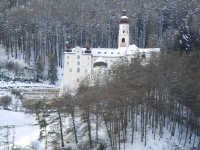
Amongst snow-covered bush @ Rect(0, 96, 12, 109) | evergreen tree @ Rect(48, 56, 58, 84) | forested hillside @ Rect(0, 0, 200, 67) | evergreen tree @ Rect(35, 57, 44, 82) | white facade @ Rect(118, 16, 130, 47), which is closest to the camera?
snow-covered bush @ Rect(0, 96, 12, 109)

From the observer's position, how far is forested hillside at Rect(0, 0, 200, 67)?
63062 millimetres

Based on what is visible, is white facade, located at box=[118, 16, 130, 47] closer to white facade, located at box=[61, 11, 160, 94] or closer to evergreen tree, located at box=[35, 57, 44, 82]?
white facade, located at box=[61, 11, 160, 94]

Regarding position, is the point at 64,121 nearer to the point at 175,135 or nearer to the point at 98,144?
the point at 98,144

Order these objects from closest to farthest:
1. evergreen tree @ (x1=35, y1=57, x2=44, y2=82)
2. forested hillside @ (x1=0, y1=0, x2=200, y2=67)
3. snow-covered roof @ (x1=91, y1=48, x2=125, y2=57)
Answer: snow-covered roof @ (x1=91, y1=48, x2=125, y2=57), evergreen tree @ (x1=35, y1=57, x2=44, y2=82), forested hillside @ (x1=0, y1=0, x2=200, y2=67)

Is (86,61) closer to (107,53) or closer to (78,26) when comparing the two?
(107,53)

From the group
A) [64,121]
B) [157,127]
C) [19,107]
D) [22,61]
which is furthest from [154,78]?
[22,61]

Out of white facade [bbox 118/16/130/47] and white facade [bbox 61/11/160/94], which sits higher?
white facade [bbox 118/16/130/47]

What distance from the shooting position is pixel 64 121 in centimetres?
3331

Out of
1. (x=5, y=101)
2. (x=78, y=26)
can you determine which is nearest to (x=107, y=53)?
(x=5, y=101)

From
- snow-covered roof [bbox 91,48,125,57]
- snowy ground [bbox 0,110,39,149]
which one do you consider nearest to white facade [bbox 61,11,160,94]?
snow-covered roof [bbox 91,48,125,57]

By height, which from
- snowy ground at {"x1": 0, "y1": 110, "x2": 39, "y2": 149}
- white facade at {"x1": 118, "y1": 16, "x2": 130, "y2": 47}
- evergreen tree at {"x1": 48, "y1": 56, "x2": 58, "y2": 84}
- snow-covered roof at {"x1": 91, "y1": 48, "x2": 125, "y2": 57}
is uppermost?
white facade at {"x1": 118, "y1": 16, "x2": 130, "y2": 47}

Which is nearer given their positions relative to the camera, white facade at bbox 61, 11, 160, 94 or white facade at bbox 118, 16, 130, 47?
white facade at bbox 61, 11, 160, 94

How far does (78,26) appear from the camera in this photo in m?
65.0

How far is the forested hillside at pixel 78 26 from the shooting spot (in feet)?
207
